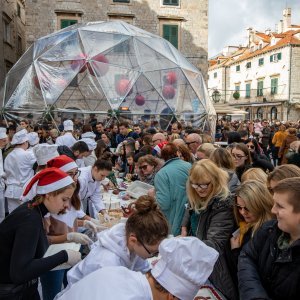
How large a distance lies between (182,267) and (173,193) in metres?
2.65

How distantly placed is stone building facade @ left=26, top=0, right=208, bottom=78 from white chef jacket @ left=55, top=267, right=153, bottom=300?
23.1 meters

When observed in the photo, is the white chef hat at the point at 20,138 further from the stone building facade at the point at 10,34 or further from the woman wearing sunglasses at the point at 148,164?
the stone building facade at the point at 10,34

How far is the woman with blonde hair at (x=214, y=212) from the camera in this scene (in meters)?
3.05

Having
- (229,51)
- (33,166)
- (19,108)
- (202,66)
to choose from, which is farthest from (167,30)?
(229,51)

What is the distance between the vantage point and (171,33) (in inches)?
958

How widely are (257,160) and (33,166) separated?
367 cm

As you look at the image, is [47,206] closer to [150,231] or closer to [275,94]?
[150,231]

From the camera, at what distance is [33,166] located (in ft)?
20.5

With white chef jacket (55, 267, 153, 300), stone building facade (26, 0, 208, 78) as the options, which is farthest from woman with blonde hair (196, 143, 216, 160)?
stone building facade (26, 0, 208, 78)

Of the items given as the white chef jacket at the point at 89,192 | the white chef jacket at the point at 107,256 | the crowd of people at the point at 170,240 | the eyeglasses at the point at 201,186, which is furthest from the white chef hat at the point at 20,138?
the white chef jacket at the point at 107,256

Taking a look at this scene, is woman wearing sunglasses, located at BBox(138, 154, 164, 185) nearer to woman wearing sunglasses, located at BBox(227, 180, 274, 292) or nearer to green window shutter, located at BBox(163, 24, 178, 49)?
woman wearing sunglasses, located at BBox(227, 180, 274, 292)

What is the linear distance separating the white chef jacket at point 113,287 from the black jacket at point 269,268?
0.95 m

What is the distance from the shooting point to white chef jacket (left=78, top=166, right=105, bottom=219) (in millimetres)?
4741

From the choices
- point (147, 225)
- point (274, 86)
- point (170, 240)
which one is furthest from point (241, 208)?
point (274, 86)
